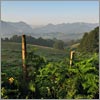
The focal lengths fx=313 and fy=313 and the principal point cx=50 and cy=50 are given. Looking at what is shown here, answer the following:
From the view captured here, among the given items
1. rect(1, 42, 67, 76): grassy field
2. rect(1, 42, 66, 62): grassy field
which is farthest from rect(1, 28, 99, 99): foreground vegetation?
rect(1, 42, 66, 62): grassy field

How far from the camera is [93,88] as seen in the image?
6379 mm

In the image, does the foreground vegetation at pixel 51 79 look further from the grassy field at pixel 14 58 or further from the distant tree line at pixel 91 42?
the distant tree line at pixel 91 42

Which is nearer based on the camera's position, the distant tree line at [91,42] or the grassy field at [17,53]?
the grassy field at [17,53]

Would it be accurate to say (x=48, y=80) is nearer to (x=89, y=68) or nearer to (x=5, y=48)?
(x=89, y=68)

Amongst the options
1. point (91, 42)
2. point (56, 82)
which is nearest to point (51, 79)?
point (56, 82)

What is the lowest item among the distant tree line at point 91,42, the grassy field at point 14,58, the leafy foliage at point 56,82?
the leafy foliage at point 56,82

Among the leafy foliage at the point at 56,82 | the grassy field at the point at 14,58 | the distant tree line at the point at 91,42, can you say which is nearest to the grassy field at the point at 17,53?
the grassy field at the point at 14,58

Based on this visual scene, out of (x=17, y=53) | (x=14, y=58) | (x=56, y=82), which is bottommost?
(x=56, y=82)

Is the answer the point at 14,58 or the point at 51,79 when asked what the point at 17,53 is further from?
the point at 51,79

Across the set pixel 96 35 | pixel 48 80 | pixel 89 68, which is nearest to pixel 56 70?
pixel 48 80

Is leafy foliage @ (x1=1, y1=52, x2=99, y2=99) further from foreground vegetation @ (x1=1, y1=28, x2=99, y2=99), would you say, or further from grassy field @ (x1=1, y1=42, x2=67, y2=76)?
grassy field @ (x1=1, y1=42, x2=67, y2=76)

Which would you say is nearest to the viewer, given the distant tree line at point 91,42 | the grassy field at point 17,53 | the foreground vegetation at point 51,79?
the foreground vegetation at point 51,79

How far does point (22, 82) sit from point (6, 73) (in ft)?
1.25

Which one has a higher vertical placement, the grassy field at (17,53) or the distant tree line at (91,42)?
the distant tree line at (91,42)
